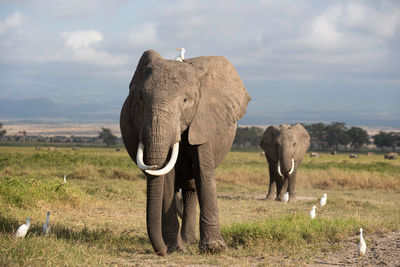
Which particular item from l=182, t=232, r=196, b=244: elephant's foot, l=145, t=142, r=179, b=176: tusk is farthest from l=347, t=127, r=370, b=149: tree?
l=145, t=142, r=179, b=176: tusk

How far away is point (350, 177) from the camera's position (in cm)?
2411

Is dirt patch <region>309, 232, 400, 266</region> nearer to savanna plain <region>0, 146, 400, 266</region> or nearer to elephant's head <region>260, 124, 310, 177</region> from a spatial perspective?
savanna plain <region>0, 146, 400, 266</region>

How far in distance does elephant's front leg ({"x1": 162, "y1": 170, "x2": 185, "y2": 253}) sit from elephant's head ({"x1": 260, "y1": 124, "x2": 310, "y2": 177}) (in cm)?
1020

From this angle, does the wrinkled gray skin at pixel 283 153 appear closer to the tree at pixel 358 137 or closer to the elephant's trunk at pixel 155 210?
the elephant's trunk at pixel 155 210

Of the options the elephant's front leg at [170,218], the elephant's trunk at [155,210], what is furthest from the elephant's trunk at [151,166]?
the elephant's front leg at [170,218]

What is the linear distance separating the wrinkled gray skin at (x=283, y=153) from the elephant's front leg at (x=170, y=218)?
1020 cm

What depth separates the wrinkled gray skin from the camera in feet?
59.8

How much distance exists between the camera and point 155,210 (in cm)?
745

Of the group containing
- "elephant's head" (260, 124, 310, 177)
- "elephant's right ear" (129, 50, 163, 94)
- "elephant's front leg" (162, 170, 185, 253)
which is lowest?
"elephant's front leg" (162, 170, 185, 253)

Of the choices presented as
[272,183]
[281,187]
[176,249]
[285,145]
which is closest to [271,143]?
[285,145]

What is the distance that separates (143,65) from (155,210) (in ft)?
6.55

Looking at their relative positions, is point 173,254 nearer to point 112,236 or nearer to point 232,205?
point 112,236

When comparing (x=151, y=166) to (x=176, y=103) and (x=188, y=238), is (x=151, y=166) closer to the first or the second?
(x=176, y=103)

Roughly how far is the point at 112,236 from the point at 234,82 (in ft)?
10.0
